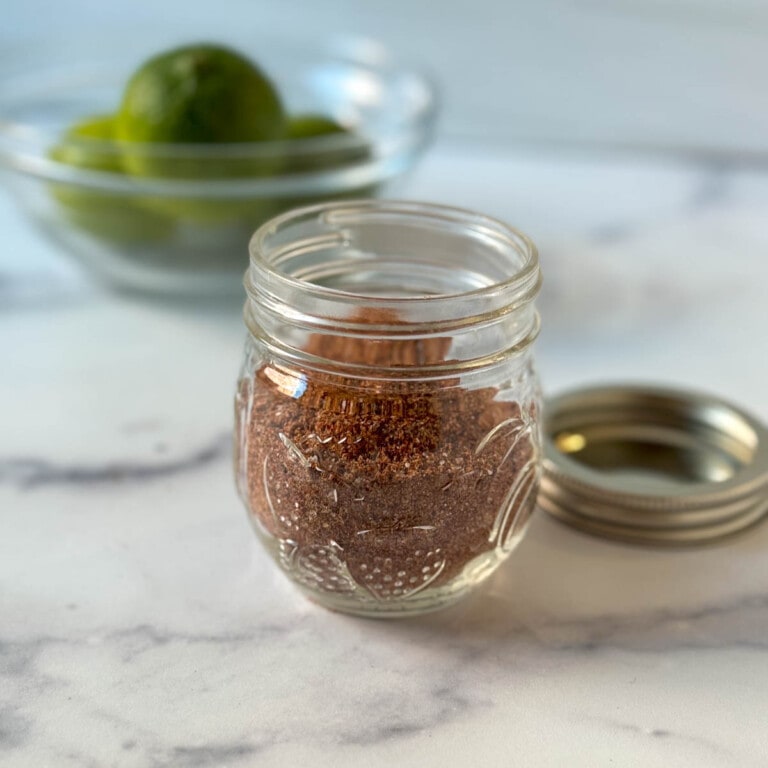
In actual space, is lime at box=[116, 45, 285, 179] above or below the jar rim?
above

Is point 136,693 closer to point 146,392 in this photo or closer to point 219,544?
point 219,544

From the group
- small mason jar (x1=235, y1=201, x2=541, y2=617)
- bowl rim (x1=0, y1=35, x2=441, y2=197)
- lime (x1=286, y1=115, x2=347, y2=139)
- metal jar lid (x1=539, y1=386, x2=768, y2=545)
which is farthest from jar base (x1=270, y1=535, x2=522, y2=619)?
lime (x1=286, y1=115, x2=347, y2=139)

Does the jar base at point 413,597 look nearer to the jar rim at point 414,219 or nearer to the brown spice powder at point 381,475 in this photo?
the brown spice powder at point 381,475

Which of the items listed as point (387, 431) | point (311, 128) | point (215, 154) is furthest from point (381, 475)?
point (311, 128)

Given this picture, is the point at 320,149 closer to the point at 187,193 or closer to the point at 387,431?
the point at 187,193

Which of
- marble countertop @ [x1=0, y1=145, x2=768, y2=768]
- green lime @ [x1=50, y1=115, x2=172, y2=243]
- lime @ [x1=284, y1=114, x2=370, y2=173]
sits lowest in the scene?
marble countertop @ [x1=0, y1=145, x2=768, y2=768]

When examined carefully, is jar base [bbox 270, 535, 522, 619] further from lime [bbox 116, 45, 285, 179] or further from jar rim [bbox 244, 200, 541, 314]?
lime [bbox 116, 45, 285, 179]

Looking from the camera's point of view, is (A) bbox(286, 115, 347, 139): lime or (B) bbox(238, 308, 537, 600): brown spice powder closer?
(B) bbox(238, 308, 537, 600): brown spice powder
